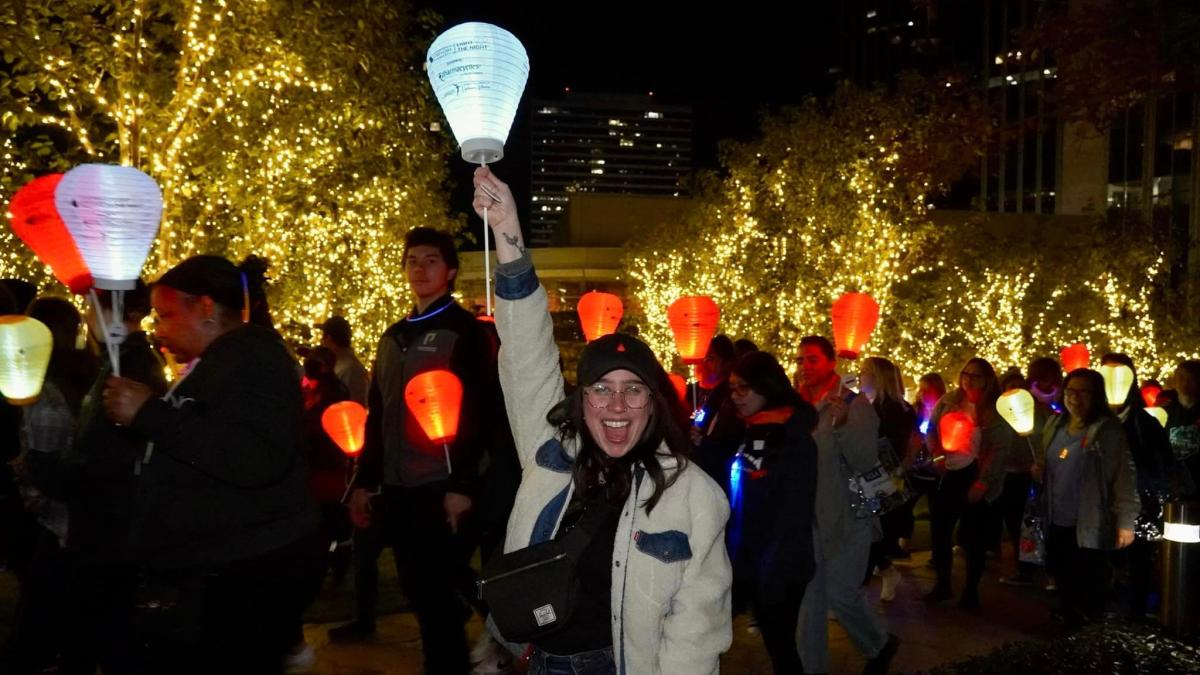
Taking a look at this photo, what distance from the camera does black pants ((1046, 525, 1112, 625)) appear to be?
8539 mm

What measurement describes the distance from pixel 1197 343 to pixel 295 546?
3193cm

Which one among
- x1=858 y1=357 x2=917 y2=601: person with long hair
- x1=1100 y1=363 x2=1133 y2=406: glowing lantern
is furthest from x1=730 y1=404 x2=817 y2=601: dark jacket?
x1=1100 y1=363 x2=1133 y2=406: glowing lantern

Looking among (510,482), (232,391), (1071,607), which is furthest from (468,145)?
(1071,607)

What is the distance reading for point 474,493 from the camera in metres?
5.60

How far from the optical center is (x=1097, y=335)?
104 ft

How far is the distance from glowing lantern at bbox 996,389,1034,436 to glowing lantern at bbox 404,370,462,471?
Result: 6.68m

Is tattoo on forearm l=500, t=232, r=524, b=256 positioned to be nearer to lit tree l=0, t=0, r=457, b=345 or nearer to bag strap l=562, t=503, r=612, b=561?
bag strap l=562, t=503, r=612, b=561

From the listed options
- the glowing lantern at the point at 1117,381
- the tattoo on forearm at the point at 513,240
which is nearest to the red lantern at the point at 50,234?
the tattoo on forearm at the point at 513,240

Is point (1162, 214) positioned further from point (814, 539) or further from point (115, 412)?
point (115, 412)

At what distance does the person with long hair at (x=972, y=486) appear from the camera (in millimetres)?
10211

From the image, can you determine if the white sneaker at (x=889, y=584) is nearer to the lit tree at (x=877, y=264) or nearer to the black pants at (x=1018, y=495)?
the black pants at (x=1018, y=495)

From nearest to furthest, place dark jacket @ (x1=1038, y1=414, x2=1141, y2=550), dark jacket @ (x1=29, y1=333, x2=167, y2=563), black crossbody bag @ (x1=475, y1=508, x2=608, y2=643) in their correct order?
black crossbody bag @ (x1=475, y1=508, x2=608, y2=643) → dark jacket @ (x1=29, y1=333, x2=167, y2=563) → dark jacket @ (x1=1038, y1=414, x2=1141, y2=550)

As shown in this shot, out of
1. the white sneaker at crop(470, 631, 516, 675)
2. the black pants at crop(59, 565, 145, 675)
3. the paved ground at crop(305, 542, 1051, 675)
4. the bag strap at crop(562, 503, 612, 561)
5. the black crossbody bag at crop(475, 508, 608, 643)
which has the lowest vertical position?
the paved ground at crop(305, 542, 1051, 675)

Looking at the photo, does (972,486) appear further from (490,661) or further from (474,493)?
(474,493)
